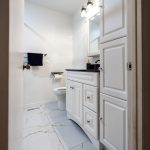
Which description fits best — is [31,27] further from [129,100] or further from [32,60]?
[129,100]

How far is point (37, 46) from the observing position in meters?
3.43

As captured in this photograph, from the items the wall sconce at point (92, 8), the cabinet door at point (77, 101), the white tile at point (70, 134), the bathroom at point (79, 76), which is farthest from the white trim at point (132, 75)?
the wall sconce at point (92, 8)

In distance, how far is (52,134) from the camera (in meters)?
1.97

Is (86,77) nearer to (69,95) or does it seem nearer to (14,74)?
(69,95)

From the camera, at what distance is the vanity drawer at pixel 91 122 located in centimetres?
160

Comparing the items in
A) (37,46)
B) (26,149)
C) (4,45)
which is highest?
(37,46)

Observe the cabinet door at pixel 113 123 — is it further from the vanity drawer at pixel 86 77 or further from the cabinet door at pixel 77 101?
the cabinet door at pixel 77 101

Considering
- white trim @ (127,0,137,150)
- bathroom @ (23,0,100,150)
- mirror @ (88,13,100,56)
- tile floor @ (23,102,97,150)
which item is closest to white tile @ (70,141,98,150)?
tile floor @ (23,102,97,150)

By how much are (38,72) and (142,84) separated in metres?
2.91

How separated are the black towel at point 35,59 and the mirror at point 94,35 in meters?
1.20

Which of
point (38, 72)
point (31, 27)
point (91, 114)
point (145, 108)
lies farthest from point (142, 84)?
point (31, 27)

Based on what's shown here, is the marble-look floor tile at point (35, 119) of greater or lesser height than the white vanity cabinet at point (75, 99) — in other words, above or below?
below

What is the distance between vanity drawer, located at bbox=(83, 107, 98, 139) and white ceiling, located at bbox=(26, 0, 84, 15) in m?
2.54

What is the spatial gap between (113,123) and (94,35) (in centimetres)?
188
